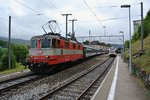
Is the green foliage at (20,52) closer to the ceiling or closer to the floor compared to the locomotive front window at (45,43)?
closer to the floor

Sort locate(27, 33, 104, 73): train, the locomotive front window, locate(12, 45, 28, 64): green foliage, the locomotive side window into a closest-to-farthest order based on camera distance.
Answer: locate(27, 33, 104, 73): train < the locomotive front window < the locomotive side window < locate(12, 45, 28, 64): green foliage

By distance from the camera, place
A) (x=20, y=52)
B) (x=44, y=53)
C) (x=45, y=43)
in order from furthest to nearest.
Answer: (x=20, y=52) < (x=45, y=43) < (x=44, y=53)

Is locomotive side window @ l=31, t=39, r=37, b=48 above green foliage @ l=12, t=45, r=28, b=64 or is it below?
above

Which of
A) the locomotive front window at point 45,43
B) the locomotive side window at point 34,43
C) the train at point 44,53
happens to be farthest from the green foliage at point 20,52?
the locomotive front window at point 45,43

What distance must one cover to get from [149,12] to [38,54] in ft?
135

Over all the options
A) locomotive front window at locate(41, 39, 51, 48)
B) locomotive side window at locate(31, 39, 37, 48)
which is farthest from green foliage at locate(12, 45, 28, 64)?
locomotive front window at locate(41, 39, 51, 48)

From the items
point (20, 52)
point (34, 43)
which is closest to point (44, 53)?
point (34, 43)

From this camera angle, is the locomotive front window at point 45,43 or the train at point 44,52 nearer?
the train at point 44,52

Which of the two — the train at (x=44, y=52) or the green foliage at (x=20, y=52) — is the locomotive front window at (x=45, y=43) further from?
the green foliage at (x=20, y=52)

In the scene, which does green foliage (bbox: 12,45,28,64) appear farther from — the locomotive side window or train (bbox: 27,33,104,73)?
train (bbox: 27,33,104,73)

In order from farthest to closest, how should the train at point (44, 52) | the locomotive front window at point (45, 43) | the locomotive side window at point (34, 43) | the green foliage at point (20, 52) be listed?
1. the green foliage at point (20, 52)
2. the locomotive side window at point (34, 43)
3. the locomotive front window at point (45, 43)
4. the train at point (44, 52)

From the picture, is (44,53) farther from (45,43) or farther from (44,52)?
(45,43)

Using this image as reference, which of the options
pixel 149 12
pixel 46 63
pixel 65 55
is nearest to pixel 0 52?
pixel 149 12

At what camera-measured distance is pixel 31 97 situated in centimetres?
1375
